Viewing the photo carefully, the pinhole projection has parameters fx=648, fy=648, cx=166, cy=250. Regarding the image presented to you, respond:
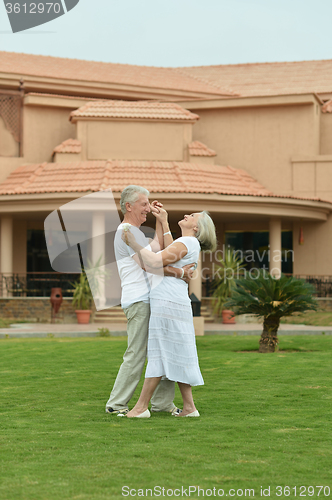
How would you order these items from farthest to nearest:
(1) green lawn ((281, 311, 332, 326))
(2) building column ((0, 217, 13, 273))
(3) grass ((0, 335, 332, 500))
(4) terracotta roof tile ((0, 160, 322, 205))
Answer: (2) building column ((0, 217, 13, 273)) → (4) terracotta roof tile ((0, 160, 322, 205)) → (1) green lawn ((281, 311, 332, 326)) → (3) grass ((0, 335, 332, 500))

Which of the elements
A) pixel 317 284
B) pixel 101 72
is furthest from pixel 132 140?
pixel 317 284

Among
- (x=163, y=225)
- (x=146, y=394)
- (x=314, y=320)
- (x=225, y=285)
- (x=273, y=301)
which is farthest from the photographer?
(x=225, y=285)

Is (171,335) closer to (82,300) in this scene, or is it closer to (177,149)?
(82,300)

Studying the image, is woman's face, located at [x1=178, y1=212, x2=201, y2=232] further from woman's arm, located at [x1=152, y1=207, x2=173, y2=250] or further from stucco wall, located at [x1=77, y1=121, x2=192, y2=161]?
stucco wall, located at [x1=77, y1=121, x2=192, y2=161]

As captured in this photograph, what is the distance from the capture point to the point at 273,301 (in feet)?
38.0

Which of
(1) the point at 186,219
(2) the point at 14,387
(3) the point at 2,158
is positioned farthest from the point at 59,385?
(3) the point at 2,158

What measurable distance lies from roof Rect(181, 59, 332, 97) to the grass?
1916 cm

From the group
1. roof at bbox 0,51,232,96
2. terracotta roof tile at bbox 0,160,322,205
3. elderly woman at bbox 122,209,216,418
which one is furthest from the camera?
roof at bbox 0,51,232,96

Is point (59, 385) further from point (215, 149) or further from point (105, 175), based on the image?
point (215, 149)

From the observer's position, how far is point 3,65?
80.4 feet

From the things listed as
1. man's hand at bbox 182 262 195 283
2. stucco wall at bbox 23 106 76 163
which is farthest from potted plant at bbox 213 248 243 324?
man's hand at bbox 182 262 195 283

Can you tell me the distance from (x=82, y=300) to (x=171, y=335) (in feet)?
46.3

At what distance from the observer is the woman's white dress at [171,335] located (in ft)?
18.3

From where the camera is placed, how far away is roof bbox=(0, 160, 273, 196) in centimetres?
2025
